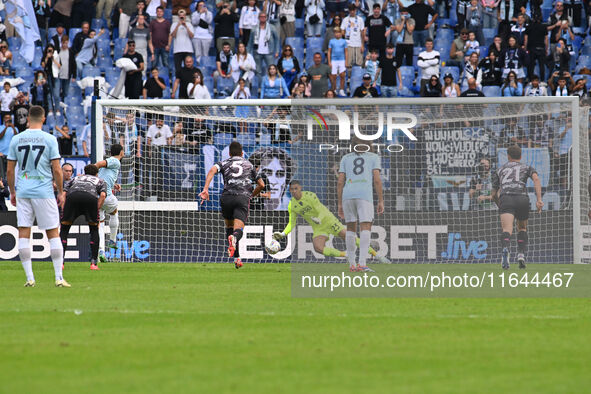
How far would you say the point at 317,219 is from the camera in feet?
54.6

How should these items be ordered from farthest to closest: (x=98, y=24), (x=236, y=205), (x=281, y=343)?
(x=98, y=24) → (x=236, y=205) → (x=281, y=343)

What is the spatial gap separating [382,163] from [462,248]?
1859 mm

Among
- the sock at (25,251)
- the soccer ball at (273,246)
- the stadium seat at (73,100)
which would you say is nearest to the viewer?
the sock at (25,251)

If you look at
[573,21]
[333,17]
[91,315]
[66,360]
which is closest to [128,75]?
[333,17]

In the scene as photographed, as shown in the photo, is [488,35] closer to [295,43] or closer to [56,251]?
[295,43]

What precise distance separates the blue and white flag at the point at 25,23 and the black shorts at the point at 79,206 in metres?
10.2

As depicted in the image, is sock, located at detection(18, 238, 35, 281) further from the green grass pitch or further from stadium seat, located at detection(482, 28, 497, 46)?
stadium seat, located at detection(482, 28, 497, 46)

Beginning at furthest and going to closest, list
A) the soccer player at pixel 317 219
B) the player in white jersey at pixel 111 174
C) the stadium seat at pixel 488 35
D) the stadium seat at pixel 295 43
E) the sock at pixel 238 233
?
the stadium seat at pixel 295 43, the stadium seat at pixel 488 35, the player in white jersey at pixel 111 174, the sock at pixel 238 233, the soccer player at pixel 317 219

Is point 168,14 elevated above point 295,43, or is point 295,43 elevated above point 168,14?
point 168,14

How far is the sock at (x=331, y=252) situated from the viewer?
1590cm

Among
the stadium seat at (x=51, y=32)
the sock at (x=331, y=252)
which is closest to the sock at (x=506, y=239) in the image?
the sock at (x=331, y=252)

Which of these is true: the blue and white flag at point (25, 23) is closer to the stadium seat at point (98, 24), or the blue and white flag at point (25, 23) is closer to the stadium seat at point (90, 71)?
the stadium seat at point (90, 71)

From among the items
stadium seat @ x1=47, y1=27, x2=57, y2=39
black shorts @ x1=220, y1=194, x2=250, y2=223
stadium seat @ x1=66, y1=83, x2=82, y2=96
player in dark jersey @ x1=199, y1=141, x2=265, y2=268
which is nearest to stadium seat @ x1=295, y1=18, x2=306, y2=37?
stadium seat @ x1=66, y1=83, x2=82, y2=96

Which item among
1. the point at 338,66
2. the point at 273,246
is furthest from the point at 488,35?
the point at 273,246
